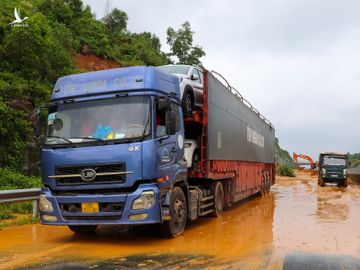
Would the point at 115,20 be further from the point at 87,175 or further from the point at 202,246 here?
the point at 202,246

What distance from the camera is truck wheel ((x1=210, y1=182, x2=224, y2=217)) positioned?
1126 centimetres

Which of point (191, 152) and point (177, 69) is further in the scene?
point (177, 69)

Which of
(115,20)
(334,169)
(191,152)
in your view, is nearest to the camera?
(191,152)

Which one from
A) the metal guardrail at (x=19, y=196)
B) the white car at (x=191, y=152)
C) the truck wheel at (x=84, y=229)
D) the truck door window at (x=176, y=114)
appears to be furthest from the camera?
the metal guardrail at (x=19, y=196)

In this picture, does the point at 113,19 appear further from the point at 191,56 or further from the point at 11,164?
the point at 11,164

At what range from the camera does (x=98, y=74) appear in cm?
848

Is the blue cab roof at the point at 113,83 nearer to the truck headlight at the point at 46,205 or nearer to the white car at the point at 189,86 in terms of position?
the white car at the point at 189,86

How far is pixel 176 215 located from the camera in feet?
27.8

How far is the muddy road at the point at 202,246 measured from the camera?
6.33m

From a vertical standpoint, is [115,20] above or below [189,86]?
above

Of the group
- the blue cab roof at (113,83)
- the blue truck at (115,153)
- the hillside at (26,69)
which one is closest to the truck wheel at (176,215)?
the blue truck at (115,153)

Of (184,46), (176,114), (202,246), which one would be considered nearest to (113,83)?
(176,114)

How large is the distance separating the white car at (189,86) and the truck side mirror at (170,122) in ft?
5.13

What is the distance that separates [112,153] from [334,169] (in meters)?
26.8
